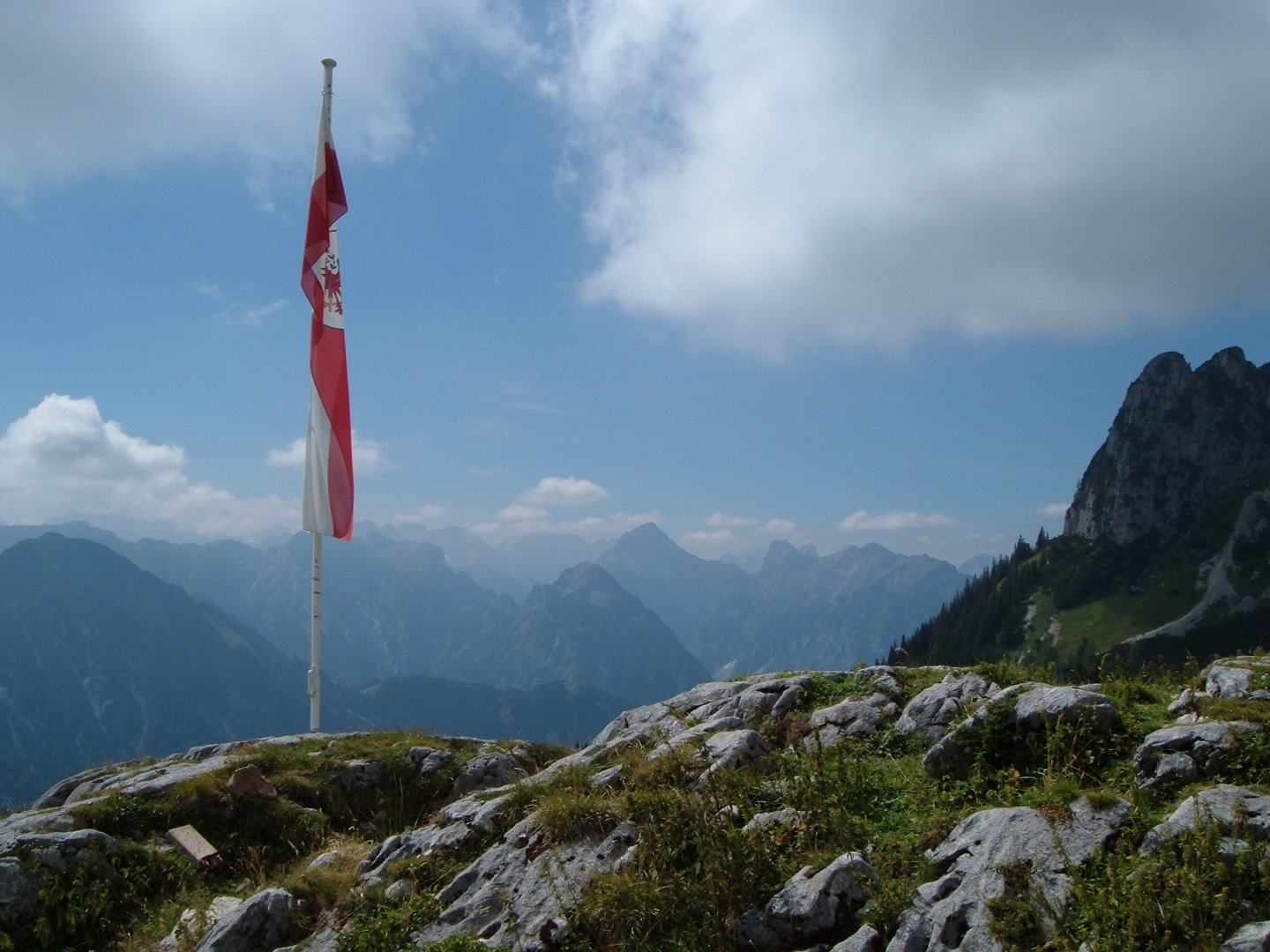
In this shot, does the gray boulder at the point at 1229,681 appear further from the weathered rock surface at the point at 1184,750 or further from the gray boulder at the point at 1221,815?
the gray boulder at the point at 1221,815

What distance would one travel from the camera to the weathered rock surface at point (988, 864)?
23.9 feet

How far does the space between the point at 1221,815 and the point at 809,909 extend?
14.4 ft

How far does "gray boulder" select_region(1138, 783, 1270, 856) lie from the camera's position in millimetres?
7438

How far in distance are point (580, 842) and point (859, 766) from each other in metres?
4.14

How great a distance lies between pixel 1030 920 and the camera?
7.12 m

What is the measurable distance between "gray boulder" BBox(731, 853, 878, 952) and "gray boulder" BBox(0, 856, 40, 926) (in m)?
9.99

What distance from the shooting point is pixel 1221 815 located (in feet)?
→ 25.4

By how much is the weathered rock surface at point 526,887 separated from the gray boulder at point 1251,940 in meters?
6.01

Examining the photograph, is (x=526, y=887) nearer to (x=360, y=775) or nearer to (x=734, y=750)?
(x=734, y=750)

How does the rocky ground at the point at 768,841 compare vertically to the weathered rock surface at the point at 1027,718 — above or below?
below

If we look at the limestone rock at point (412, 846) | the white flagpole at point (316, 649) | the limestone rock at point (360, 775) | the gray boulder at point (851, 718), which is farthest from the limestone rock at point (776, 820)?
the white flagpole at point (316, 649)

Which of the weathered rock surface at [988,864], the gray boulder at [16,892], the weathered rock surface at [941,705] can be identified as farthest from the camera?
the weathered rock surface at [941,705]

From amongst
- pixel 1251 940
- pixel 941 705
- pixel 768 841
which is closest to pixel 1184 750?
pixel 1251 940

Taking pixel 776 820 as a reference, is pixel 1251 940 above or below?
above
